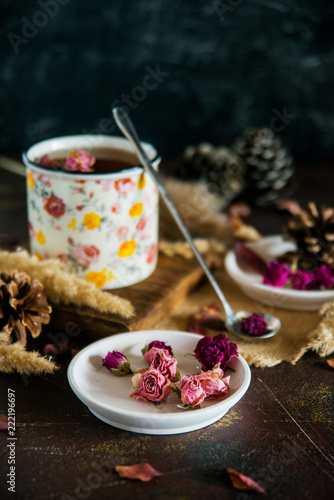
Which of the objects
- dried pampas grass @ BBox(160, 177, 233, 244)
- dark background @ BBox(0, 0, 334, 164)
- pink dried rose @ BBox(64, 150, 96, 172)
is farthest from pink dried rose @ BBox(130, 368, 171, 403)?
dark background @ BBox(0, 0, 334, 164)

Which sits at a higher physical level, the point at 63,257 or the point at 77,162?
the point at 77,162

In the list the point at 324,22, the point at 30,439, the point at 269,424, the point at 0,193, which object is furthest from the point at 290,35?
the point at 30,439

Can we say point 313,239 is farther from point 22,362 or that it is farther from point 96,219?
point 22,362

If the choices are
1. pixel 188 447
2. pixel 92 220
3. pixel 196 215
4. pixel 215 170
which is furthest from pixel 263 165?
pixel 188 447

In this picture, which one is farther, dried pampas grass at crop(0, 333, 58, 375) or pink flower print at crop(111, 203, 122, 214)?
pink flower print at crop(111, 203, 122, 214)

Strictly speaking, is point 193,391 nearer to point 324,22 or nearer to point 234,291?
point 234,291

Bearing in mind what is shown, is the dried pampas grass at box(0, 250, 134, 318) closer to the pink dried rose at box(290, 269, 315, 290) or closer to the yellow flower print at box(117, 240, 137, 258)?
the yellow flower print at box(117, 240, 137, 258)
